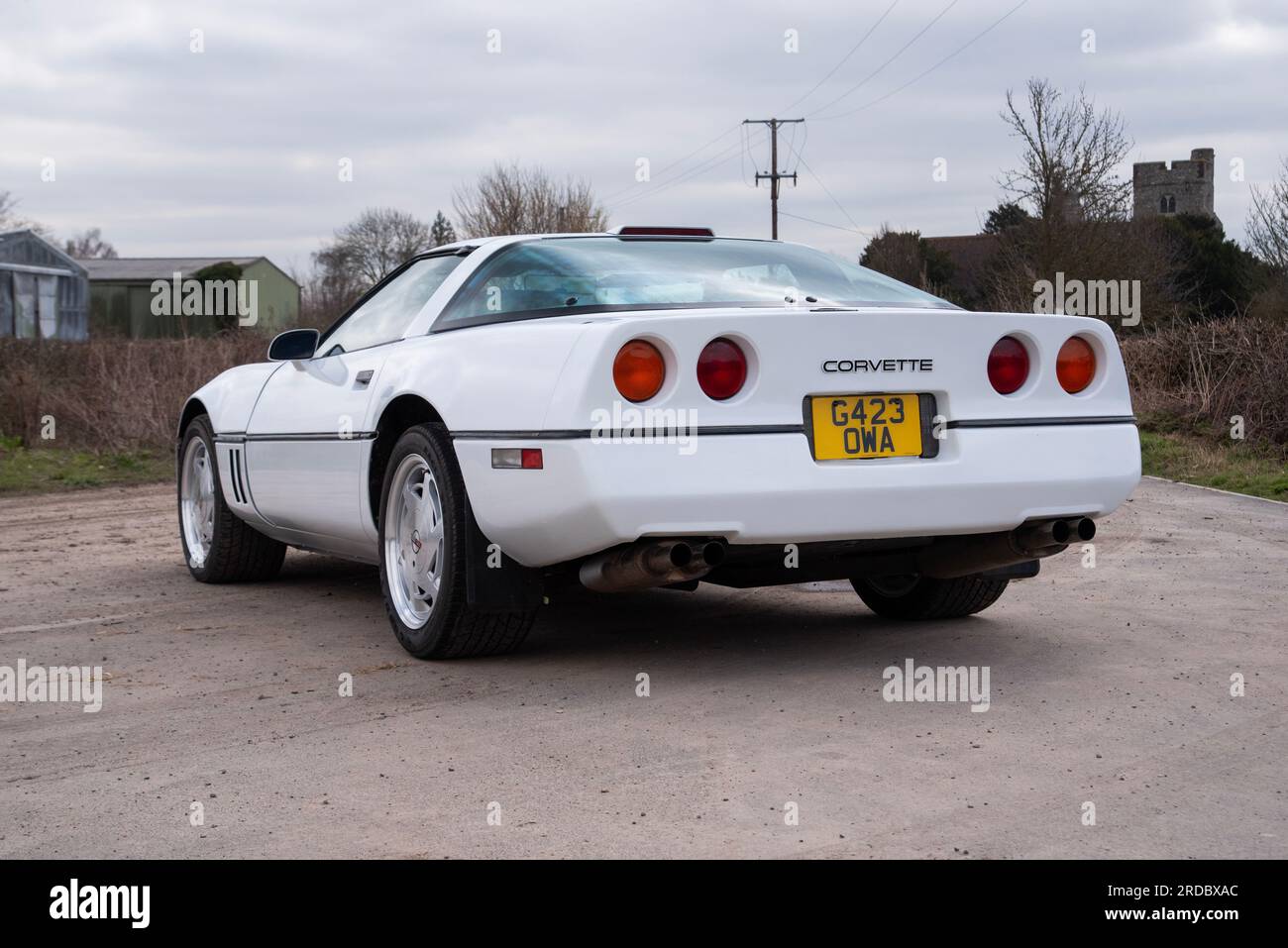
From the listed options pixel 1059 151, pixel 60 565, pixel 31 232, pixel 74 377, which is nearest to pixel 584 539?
pixel 60 565

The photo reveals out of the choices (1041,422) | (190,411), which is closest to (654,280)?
(1041,422)

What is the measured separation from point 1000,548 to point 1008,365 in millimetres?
625

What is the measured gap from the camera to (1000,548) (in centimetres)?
505

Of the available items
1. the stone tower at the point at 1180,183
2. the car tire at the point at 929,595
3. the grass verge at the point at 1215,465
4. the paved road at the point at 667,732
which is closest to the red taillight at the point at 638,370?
the paved road at the point at 667,732

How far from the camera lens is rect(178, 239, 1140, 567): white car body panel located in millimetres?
4324

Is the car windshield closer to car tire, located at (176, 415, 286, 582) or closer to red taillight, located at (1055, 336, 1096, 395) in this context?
red taillight, located at (1055, 336, 1096, 395)

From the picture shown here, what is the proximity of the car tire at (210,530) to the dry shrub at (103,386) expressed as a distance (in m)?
8.63

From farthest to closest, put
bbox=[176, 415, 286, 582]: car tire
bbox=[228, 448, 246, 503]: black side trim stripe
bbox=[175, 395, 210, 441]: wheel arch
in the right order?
bbox=[175, 395, 210, 441]: wheel arch → bbox=[176, 415, 286, 582]: car tire → bbox=[228, 448, 246, 503]: black side trim stripe

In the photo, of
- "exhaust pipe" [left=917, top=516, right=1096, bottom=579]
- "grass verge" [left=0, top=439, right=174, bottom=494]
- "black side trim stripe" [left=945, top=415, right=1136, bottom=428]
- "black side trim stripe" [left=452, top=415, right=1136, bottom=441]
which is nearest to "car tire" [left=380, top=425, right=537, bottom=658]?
"black side trim stripe" [left=452, top=415, right=1136, bottom=441]

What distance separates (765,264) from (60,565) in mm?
4528

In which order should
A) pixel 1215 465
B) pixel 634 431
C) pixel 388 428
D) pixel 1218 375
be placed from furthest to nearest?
1. pixel 1218 375
2. pixel 1215 465
3. pixel 388 428
4. pixel 634 431

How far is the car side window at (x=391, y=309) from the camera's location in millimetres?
5855

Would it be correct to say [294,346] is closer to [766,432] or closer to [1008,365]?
[766,432]

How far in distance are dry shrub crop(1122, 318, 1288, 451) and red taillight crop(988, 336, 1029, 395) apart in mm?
10439
